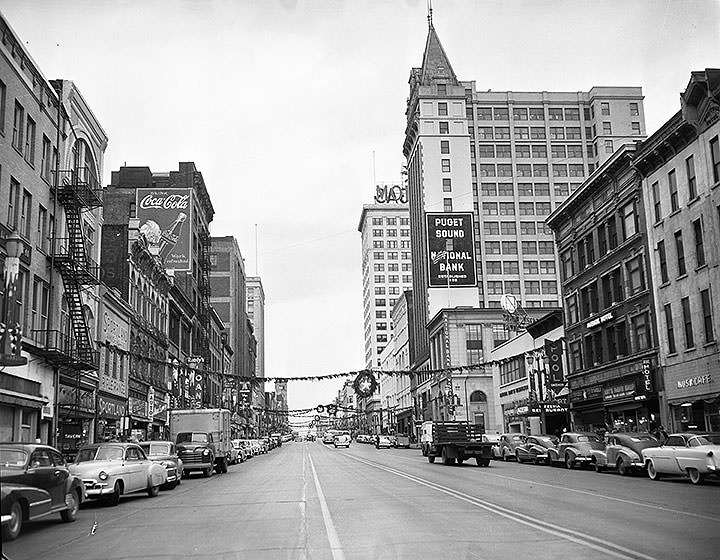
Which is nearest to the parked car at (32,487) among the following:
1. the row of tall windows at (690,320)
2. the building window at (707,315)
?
the building window at (707,315)

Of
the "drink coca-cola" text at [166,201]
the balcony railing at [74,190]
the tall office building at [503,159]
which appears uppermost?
the tall office building at [503,159]

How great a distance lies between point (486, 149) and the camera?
379 ft

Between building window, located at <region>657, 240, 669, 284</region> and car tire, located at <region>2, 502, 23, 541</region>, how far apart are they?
3557 cm

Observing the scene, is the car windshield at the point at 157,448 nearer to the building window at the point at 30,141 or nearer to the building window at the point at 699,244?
the building window at the point at 30,141

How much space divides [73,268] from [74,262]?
0.54 m

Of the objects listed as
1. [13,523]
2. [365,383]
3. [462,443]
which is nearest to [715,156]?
[462,443]

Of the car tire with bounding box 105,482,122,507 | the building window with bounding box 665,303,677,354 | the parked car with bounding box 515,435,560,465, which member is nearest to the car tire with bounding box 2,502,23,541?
the car tire with bounding box 105,482,122,507

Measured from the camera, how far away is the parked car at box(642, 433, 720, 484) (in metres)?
24.5

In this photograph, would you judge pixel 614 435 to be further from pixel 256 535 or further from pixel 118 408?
pixel 118 408

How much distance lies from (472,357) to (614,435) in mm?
64966

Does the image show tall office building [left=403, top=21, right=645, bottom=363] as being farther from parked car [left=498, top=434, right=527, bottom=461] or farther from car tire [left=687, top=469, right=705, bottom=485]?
car tire [left=687, top=469, right=705, bottom=485]

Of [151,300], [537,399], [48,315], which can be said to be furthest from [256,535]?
[537,399]

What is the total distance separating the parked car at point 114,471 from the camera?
68.4 ft

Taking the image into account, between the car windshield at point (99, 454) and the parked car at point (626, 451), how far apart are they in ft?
61.2
